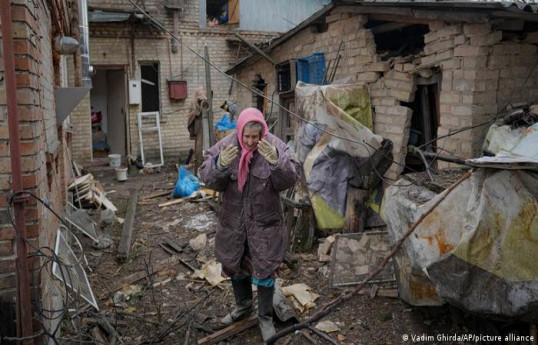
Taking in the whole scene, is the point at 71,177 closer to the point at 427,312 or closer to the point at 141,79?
the point at 141,79

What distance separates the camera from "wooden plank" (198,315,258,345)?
353 cm

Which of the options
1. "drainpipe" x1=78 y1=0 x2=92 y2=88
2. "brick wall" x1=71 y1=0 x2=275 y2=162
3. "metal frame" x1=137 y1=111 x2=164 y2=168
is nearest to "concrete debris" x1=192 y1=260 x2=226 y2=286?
"drainpipe" x1=78 y1=0 x2=92 y2=88

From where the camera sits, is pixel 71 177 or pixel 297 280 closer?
pixel 297 280

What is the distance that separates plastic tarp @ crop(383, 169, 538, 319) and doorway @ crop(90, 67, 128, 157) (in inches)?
480

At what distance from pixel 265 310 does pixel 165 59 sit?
36.8 feet

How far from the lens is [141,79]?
43.1ft

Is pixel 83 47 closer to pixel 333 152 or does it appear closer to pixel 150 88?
pixel 333 152

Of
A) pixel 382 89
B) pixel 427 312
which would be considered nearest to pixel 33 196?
pixel 427 312

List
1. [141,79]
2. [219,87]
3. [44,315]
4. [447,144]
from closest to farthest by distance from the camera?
1. [44,315]
2. [447,144]
3. [141,79]
4. [219,87]

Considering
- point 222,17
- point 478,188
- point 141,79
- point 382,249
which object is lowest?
point 382,249

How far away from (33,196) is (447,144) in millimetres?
4329

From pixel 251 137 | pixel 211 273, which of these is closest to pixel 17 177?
pixel 251 137

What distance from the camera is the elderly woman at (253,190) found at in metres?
3.28

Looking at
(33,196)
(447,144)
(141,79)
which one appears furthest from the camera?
(141,79)
